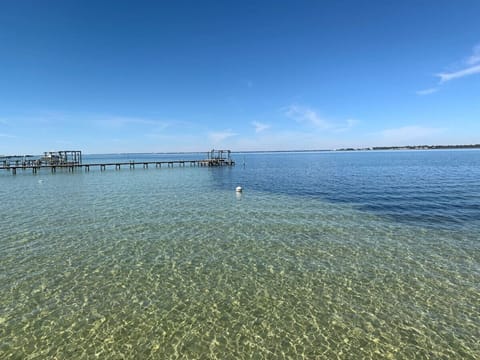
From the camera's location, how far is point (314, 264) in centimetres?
1009

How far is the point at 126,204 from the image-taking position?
2119 cm

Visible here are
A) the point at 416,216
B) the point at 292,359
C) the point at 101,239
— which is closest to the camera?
the point at 292,359

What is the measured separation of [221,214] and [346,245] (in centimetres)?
833

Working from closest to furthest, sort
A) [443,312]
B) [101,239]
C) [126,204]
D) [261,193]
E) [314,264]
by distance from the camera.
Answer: [443,312] → [314,264] → [101,239] → [126,204] → [261,193]

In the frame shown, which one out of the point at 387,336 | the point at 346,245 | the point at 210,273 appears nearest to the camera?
the point at 387,336

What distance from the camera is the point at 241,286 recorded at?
28.3 ft

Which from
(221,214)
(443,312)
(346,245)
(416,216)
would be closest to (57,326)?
(443,312)

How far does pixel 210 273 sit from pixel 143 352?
3.79 m

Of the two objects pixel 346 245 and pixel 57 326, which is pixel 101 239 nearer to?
pixel 57 326

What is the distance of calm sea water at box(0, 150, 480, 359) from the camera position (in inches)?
241

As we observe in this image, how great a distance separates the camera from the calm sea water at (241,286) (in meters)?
6.11

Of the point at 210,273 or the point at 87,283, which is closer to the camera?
the point at 87,283

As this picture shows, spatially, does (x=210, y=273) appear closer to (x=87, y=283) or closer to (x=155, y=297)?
(x=155, y=297)

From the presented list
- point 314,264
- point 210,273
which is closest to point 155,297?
point 210,273
